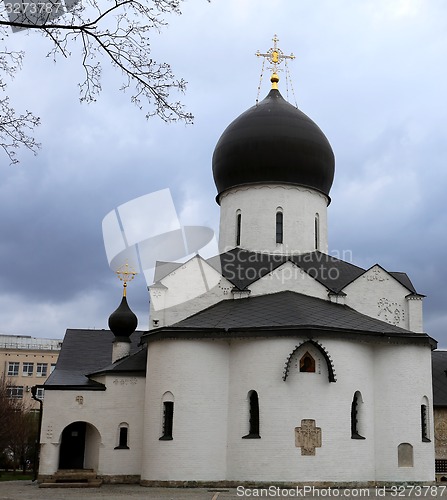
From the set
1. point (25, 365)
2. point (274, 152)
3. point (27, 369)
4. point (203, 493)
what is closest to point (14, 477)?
point (203, 493)

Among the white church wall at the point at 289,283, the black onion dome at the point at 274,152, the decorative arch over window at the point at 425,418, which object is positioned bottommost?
the decorative arch over window at the point at 425,418

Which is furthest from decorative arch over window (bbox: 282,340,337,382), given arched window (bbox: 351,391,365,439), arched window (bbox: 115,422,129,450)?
arched window (bbox: 115,422,129,450)

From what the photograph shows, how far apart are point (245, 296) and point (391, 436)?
5.72 meters

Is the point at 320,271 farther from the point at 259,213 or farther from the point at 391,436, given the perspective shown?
the point at 391,436

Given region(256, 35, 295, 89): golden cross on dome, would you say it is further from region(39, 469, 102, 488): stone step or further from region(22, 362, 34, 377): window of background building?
region(22, 362, 34, 377): window of background building

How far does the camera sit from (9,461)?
31656 millimetres

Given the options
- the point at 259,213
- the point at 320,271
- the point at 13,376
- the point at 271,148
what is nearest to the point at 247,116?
the point at 271,148

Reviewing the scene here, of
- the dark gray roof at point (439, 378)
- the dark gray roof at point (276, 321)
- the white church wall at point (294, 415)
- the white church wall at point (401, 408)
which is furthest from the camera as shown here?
the dark gray roof at point (439, 378)

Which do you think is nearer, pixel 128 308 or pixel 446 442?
pixel 446 442

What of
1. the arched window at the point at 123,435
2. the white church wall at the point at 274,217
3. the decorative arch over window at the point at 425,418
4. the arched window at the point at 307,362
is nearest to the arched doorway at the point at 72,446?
the arched window at the point at 123,435

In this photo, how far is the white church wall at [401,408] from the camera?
57.4ft

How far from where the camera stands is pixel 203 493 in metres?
15.3

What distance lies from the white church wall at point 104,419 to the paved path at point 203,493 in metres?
1.60

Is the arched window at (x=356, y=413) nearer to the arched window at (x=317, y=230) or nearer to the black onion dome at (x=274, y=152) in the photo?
the arched window at (x=317, y=230)
